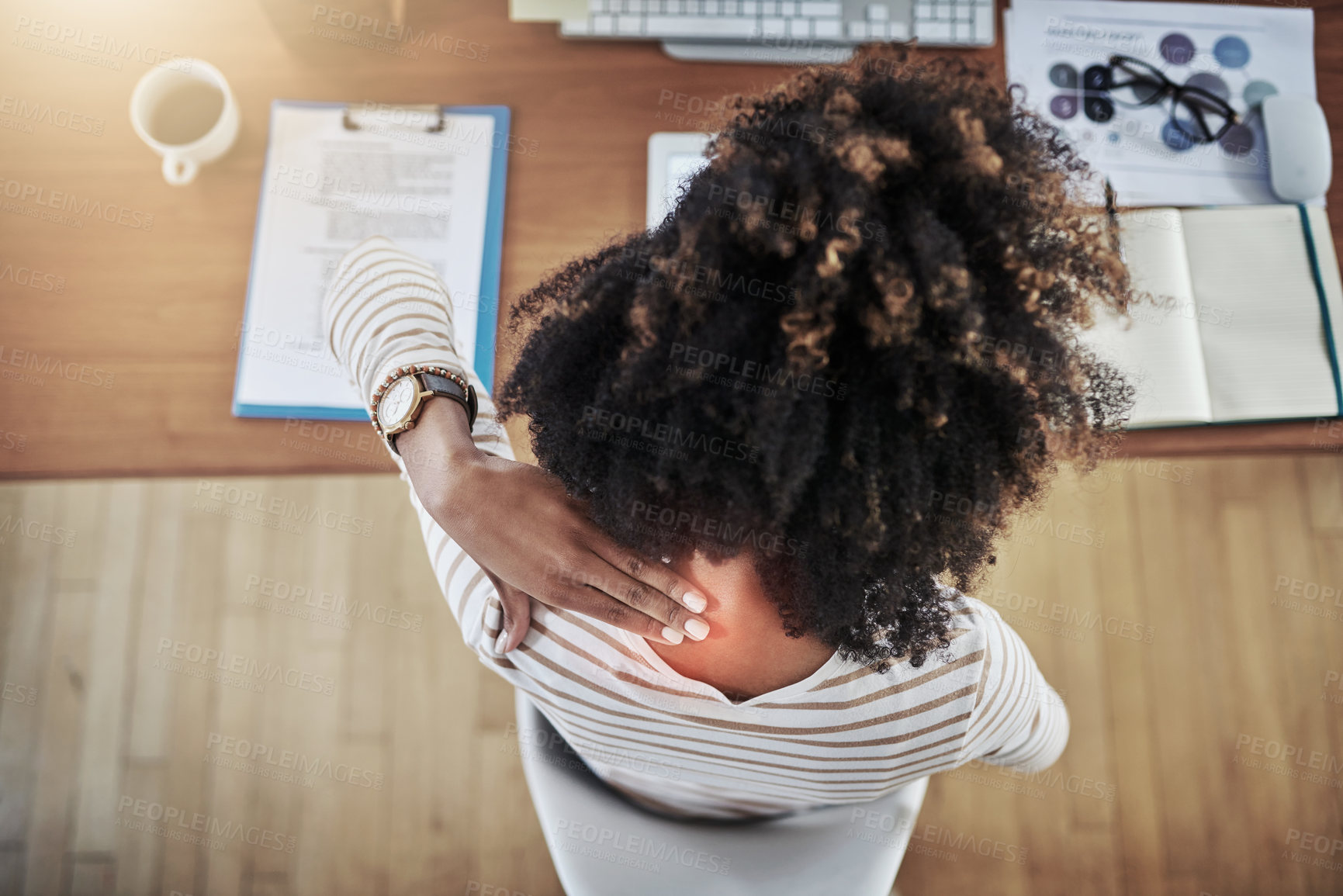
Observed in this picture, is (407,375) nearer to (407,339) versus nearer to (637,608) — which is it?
(407,339)

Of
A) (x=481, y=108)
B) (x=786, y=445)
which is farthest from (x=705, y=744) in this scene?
(x=481, y=108)

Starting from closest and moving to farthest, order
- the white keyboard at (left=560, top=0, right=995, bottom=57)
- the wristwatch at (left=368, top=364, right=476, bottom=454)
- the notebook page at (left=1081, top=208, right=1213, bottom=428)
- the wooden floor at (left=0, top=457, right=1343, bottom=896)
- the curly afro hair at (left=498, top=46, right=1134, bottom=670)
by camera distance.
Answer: the curly afro hair at (left=498, top=46, right=1134, bottom=670)
the wristwatch at (left=368, top=364, right=476, bottom=454)
the notebook page at (left=1081, top=208, right=1213, bottom=428)
the white keyboard at (left=560, top=0, right=995, bottom=57)
the wooden floor at (left=0, top=457, right=1343, bottom=896)

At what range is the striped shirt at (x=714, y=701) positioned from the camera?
1.99 ft

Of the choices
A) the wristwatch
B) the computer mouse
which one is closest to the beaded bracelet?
the wristwatch

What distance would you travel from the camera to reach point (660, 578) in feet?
1.82

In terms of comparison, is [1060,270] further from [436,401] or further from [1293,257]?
[1293,257]

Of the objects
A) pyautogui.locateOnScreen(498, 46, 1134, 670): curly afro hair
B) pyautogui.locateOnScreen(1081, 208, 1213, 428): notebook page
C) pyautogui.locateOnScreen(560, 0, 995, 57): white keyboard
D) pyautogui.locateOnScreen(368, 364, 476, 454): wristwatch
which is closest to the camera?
pyautogui.locateOnScreen(498, 46, 1134, 670): curly afro hair

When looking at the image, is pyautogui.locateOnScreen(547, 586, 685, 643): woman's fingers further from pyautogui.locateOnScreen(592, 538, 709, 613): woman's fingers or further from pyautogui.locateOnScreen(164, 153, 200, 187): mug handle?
pyautogui.locateOnScreen(164, 153, 200, 187): mug handle

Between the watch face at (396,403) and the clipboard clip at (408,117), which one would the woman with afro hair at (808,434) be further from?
the clipboard clip at (408,117)

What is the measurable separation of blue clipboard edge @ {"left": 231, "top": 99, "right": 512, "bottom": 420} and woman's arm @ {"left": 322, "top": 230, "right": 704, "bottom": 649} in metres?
0.13

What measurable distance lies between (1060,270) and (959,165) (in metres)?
0.09

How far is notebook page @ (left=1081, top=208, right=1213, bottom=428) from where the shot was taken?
93 centimetres

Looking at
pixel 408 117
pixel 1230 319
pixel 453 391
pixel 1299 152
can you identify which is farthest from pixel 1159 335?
pixel 408 117

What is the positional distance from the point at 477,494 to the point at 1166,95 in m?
1.00
